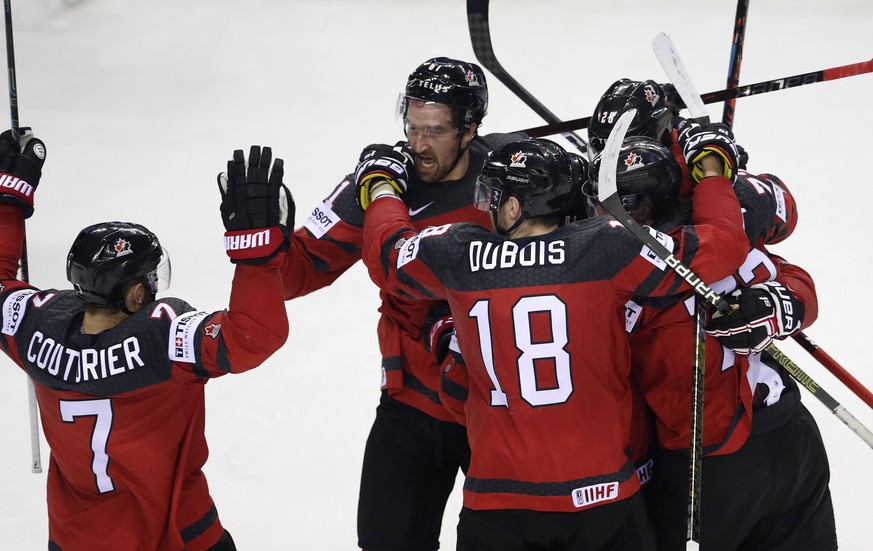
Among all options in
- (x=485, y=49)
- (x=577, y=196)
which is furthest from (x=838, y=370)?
(x=485, y=49)

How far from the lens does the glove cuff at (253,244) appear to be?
2.58 meters

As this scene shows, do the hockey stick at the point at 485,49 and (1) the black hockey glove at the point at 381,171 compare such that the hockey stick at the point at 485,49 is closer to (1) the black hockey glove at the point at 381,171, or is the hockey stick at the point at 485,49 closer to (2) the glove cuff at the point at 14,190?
(1) the black hockey glove at the point at 381,171

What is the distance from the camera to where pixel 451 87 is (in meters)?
3.09

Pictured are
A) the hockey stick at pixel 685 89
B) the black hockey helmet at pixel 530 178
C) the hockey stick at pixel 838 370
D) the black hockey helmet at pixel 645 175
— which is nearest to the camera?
the black hockey helmet at pixel 530 178

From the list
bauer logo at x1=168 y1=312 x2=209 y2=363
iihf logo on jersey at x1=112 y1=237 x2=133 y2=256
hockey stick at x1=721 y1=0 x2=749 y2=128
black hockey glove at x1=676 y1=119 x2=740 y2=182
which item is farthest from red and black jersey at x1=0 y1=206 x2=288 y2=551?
hockey stick at x1=721 y1=0 x2=749 y2=128

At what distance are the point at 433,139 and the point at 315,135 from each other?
4081mm

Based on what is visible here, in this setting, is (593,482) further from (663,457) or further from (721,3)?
(721,3)

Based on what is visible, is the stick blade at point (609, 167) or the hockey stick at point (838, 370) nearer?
the stick blade at point (609, 167)

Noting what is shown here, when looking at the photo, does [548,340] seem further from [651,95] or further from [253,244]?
[651,95]

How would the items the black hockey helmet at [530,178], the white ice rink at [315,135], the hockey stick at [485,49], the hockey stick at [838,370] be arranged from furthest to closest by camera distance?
the white ice rink at [315,135] → the hockey stick at [485,49] → the hockey stick at [838,370] → the black hockey helmet at [530,178]

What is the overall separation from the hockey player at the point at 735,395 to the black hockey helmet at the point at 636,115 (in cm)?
21

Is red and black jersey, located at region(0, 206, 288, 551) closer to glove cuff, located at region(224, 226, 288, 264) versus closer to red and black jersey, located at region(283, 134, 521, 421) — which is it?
glove cuff, located at region(224, 226, 288, 264)

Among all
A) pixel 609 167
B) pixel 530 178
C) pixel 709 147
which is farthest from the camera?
pixel 709 147

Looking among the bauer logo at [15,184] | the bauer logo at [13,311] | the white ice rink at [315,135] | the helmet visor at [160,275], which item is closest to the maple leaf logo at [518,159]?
the helmet visor at [160,275]
